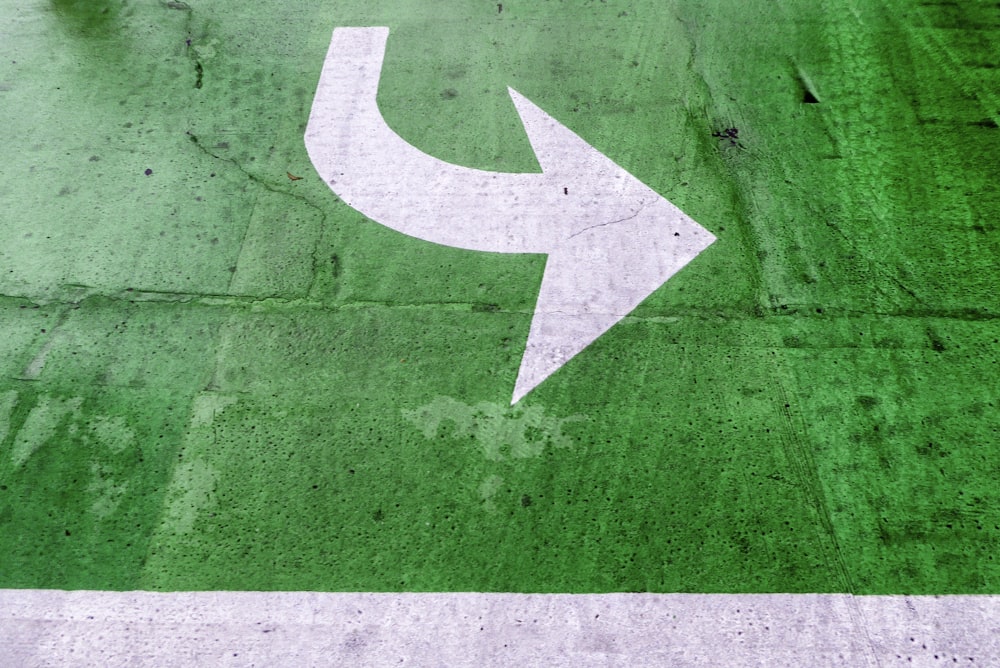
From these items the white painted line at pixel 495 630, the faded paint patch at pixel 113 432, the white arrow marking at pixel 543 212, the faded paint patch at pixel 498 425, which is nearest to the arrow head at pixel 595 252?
the white arrow marking at pixel 543 212

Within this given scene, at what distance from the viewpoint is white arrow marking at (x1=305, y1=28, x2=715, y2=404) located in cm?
407

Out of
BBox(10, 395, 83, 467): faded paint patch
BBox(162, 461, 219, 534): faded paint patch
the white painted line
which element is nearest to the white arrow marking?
the white painted line

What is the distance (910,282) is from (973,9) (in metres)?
2.99

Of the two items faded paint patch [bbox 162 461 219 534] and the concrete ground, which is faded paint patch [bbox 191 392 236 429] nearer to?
the concrete ground

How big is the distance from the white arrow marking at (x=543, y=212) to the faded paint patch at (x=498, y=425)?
0.39 ft

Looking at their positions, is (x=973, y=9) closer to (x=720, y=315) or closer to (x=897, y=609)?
(x=720, y=315)

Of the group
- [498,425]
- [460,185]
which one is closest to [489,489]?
[498,425]

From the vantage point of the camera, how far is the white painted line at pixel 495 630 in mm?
3041

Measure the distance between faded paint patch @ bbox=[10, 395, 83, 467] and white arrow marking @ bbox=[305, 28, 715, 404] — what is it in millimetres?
1985

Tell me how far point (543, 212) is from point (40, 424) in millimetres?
3059

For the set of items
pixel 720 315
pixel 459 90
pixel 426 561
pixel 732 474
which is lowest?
pixel 426 561

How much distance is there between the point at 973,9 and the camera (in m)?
5.57

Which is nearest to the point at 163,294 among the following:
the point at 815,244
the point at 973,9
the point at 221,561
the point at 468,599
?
the point at 221,561

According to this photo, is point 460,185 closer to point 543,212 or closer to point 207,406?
point 543,212
